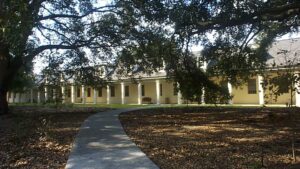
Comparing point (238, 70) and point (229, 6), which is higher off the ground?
point (229, 6)

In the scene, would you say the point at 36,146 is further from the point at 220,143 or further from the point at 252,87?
the point at 252,87

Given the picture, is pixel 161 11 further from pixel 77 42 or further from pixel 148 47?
pixel 77 42

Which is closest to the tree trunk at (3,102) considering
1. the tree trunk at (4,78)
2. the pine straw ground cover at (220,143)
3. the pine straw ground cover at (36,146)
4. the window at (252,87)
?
the tree trunk at (4,78)

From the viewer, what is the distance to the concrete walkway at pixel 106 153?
848 centimetres

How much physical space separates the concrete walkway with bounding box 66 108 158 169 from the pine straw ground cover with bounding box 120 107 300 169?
0.29 m

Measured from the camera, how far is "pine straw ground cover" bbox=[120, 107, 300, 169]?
336 inches

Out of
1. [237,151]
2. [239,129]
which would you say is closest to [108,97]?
[239,129]

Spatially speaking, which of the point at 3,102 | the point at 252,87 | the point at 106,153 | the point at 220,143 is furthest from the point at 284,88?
the point at 252,87

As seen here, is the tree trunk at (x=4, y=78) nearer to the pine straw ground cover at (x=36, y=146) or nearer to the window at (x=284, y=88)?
the pine straw ground cover at (x=36, y=146)

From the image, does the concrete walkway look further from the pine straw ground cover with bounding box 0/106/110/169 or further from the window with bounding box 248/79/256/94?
the window with bounding box 248/79/256/94

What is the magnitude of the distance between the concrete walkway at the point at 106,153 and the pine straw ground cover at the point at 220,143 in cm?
29

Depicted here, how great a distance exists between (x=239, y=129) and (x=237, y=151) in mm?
3814

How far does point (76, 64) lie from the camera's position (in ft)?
77.6

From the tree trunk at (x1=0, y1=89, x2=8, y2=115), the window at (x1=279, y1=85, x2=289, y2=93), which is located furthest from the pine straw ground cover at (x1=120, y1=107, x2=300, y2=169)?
the tree trunk at (x1=0, y1=89, x2=8, y2=115)
